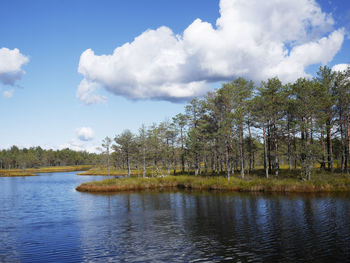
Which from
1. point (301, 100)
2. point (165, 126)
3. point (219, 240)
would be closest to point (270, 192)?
point (301, 100)

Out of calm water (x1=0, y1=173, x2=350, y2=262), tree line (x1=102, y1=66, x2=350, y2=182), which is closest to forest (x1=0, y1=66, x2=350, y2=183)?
tree line (x1=102, y1=66, x2=350, y2=182)

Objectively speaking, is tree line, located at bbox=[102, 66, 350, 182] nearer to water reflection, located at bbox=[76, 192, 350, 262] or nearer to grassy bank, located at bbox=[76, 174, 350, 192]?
grassy bank, located at bbox=[76, 174, 350, 192]

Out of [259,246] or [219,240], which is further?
[219,240]

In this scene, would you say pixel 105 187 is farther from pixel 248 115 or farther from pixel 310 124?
pixel 310 124

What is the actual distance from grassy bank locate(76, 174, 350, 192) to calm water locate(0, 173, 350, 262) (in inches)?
244

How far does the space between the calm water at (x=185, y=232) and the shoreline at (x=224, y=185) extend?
19.9ft

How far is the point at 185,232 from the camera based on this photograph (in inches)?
882

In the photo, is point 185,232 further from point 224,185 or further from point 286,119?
point 286,119

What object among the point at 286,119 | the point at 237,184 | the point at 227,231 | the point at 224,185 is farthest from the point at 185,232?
the point at 286,119

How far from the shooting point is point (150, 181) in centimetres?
5775

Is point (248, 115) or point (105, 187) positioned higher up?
point (248, 115)

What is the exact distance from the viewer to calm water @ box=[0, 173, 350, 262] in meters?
17.0

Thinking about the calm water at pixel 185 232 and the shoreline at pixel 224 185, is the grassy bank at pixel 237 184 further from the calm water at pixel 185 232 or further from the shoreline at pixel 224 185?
the calm water at pixel 185 232

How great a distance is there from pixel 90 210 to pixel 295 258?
26.4 m
